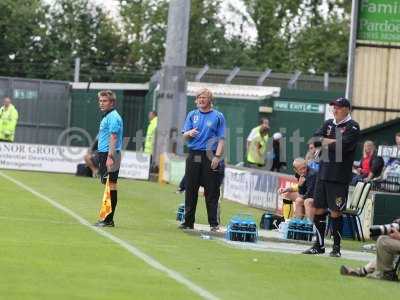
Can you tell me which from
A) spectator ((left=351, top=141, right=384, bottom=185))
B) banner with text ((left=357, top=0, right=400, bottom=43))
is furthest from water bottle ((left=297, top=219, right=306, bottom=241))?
banner with text ((left=357, top=0, right=400, bottom=43))

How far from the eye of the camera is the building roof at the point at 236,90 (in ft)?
124

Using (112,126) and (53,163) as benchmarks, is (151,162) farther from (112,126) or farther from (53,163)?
(112,126)

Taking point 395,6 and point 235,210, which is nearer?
point 235,210

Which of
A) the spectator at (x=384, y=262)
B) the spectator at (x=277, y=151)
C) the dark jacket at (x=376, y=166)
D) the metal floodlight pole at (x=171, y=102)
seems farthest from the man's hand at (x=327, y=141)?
the metal floodlight pole at (x=171, y=102)

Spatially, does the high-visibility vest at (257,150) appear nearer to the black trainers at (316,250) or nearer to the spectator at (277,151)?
the spectator at (277,151)

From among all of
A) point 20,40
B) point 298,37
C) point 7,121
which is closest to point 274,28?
point 298,37

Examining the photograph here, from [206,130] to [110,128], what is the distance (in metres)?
1.29

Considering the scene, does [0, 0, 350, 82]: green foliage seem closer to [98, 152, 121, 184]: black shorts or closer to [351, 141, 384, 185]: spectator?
[351, 141, 384, 185]: spectator

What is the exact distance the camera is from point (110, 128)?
54.0 feet

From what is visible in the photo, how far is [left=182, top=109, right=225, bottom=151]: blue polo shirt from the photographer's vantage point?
16.6 metres

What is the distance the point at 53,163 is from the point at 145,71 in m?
29.2

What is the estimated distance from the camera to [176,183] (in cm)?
2981

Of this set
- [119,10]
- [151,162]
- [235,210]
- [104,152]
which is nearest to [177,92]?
[151,162]

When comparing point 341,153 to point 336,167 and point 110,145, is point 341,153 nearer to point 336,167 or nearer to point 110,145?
point 336,167
